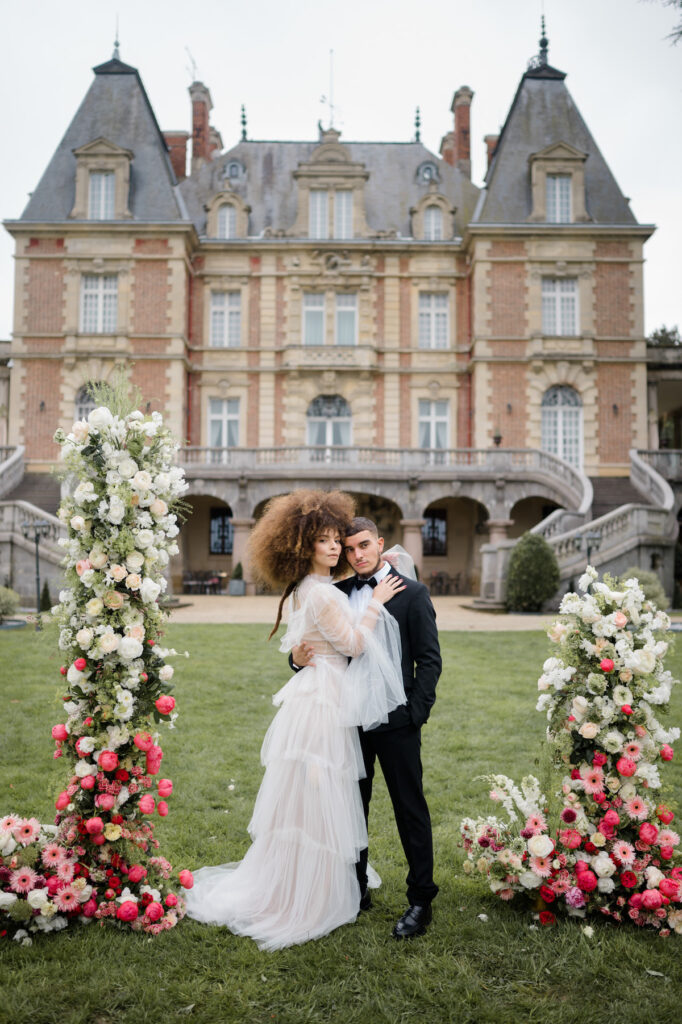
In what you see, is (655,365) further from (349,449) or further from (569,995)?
(569,995)

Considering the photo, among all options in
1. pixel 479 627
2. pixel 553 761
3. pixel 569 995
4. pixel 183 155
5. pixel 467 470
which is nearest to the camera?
pixel 569 995

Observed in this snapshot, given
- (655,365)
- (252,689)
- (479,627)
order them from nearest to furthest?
(252,689)
(479,627)
(655,365)

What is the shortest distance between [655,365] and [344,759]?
1000 inches

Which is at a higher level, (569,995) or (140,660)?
(140,660)

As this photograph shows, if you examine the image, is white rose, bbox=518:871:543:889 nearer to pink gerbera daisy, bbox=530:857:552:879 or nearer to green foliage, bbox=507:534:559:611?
pink gerbera daisy, bbox=530:857:552:879

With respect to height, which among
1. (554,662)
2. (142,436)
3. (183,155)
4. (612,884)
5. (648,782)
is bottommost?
(612,884)

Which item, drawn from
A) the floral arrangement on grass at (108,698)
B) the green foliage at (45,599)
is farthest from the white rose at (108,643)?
the green foliage at (45,599)

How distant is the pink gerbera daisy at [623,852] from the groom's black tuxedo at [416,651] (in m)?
1.12

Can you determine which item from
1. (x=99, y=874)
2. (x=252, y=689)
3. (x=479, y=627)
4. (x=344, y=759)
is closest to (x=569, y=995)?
(x=344, y=759)

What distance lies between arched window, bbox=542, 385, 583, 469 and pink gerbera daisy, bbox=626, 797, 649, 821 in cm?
2218

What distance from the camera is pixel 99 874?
3.65 metres

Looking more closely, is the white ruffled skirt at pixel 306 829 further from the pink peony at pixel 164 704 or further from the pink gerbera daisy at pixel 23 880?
the pink gerbera daisy at pixel 23 880

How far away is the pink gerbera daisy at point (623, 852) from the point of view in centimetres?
366

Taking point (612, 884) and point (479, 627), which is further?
point (479, 627)
